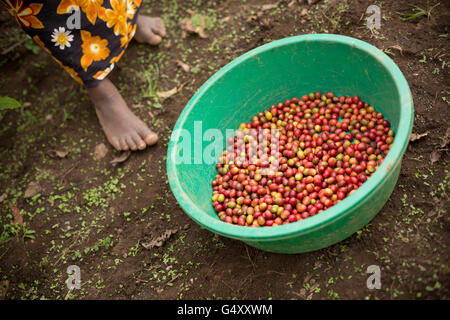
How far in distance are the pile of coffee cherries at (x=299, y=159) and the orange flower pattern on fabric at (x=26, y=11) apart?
1.46 metres

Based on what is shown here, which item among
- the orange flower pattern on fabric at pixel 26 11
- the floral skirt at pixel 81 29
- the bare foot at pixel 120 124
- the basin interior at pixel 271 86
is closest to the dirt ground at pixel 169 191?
the bare foot at pixel 120 124

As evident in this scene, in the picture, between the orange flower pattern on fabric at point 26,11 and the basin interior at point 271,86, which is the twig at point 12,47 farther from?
the basin interior at point 271,86

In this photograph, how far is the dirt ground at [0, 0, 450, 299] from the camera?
6.88 ft

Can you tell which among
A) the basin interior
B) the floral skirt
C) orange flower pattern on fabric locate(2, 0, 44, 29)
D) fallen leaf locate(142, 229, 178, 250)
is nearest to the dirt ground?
fallen leaf locate(142, 229, 178, 250)

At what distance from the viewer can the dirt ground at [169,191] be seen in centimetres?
210

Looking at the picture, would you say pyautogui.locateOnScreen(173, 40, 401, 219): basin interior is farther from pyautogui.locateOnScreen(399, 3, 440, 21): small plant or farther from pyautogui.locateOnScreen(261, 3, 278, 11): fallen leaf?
pyautogui.locateOnScreen(261, 3, 278, 11): fallen leaf

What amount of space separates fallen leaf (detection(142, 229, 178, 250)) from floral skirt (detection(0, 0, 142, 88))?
1.21 m

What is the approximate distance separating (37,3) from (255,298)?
2.17 metres

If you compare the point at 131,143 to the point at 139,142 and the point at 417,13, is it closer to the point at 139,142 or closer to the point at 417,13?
the point at 139,142

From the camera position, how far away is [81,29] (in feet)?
7.70

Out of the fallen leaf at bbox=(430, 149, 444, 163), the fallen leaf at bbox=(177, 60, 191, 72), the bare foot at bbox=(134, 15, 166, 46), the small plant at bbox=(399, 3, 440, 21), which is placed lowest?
the fallen leaf at bbox=(430, 149, 444, 163)

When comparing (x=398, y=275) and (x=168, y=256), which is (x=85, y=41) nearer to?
(x=168, y=256)

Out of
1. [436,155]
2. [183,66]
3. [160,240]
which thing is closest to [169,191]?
[160,240]
